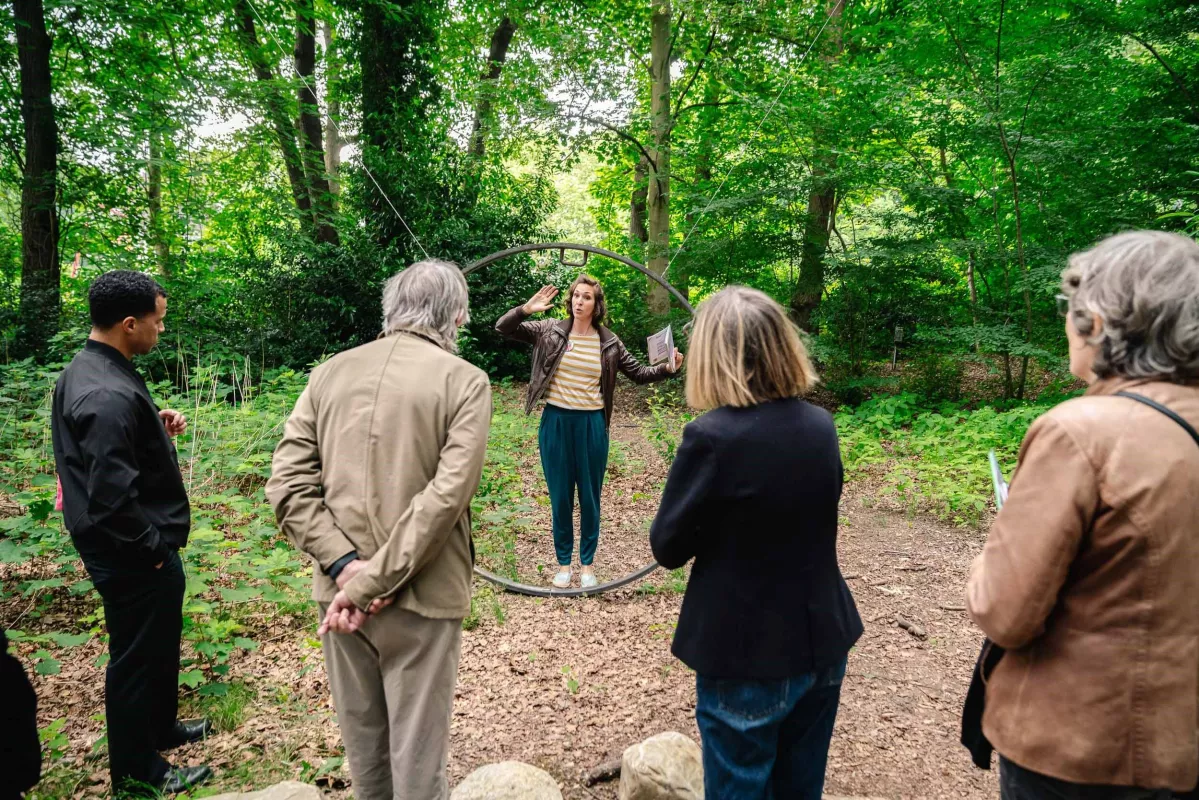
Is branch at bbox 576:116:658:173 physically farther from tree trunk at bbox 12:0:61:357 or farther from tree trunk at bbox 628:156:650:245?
tree trunk at bbox 12:0:61:357

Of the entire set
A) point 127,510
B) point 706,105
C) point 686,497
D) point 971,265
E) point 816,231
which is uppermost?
point 706,105

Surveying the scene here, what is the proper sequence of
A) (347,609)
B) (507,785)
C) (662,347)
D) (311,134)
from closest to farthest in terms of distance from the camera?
(347,609)
(507,785)
(662,347)
(311,134)

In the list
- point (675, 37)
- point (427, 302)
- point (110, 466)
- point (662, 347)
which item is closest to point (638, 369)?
point (662, 347)

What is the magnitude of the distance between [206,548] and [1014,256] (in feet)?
27.0

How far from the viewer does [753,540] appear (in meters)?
1.68

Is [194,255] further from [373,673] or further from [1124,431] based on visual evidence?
[1124,431]

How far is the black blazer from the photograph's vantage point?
1646 mm

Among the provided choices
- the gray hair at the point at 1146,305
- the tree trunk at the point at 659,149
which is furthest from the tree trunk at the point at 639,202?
the gray hair at the point at 1146,305

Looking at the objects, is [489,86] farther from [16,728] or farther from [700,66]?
[16,728]

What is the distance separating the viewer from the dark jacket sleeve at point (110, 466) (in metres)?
2.25

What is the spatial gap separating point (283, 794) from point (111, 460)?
1.26 m

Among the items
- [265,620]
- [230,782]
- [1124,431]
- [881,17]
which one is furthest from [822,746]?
[881,17]

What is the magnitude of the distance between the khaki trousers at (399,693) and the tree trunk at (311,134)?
941 cm

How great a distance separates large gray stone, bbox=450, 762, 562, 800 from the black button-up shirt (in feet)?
4.50
